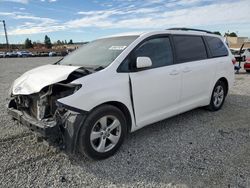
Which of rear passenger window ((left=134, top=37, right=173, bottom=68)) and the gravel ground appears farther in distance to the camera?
rear passenger window ((left=134, top=37, right=173, bottom=68))

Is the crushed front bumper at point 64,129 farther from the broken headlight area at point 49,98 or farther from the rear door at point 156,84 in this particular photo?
the rear door at point 156,84

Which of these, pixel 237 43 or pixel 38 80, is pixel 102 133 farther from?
pixel 237 43

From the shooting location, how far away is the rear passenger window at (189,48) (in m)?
4.37

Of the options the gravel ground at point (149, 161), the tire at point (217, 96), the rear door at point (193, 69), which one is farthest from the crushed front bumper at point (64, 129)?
the tire at point (217, 96)

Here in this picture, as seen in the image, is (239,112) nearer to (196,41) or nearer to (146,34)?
(196,41)

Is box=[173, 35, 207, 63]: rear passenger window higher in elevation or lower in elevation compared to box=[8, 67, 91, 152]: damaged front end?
higher

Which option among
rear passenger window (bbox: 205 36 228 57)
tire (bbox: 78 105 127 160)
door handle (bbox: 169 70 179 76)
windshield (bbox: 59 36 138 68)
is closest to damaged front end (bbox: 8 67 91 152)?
tire (bbox: 78 105 127 160)

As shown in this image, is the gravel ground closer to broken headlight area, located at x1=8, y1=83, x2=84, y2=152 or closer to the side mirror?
broken headlight area, located at x1=8, y1=83, x2=84, y2=152

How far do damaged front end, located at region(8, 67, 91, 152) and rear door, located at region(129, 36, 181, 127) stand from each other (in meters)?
0.93

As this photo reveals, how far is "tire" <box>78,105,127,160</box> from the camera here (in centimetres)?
311

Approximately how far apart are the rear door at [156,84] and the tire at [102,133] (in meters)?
0.38

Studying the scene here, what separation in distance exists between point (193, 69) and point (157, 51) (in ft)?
3.17

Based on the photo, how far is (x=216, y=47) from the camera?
17.7ft

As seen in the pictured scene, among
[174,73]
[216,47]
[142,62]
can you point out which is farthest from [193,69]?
[142,62]
